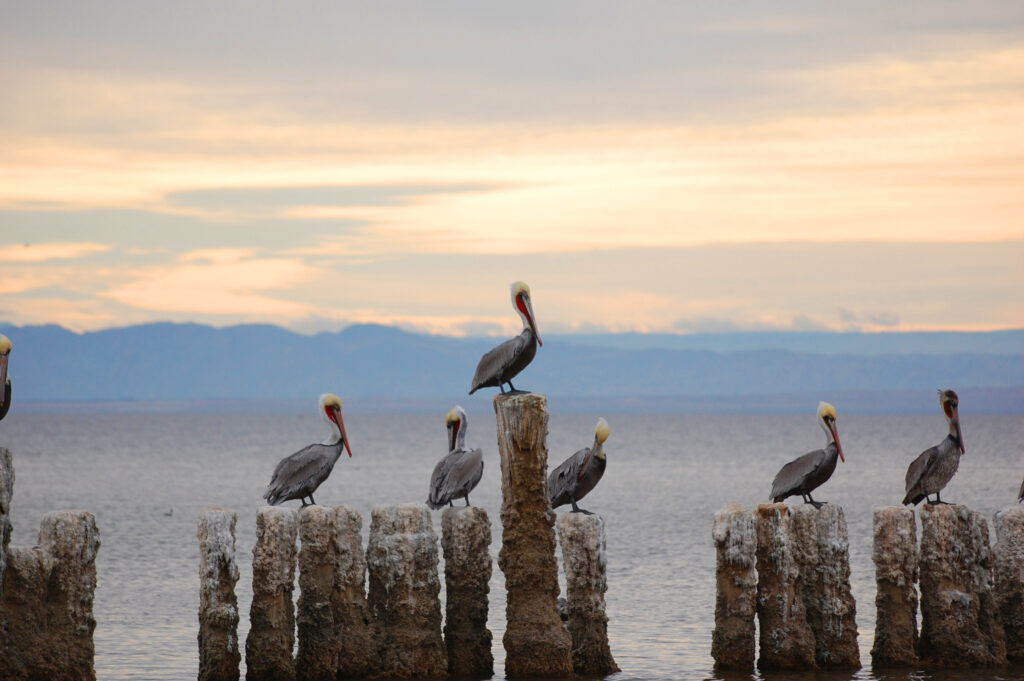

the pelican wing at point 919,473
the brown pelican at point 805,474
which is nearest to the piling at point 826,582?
the brown pelican at point 805,474

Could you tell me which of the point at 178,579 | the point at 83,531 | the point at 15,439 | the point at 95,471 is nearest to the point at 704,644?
the point at 83,531

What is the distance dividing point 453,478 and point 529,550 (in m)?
1.80

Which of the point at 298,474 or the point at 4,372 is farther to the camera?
the point at 298,474

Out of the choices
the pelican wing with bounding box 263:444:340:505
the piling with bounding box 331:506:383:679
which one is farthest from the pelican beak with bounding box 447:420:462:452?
the piling with bounding box 331:506:383:679

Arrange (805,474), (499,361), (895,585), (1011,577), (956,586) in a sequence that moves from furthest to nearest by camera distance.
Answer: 1. (805,474)
2. (499,361)
3. (1011,577)
4. (956,586)
5. (895,585)

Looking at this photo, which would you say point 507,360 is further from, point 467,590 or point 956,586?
point 956,586

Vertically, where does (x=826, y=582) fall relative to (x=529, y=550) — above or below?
below

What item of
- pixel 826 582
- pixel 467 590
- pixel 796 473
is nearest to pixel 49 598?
pixel 467 590

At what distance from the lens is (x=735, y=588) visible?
11.5 meters

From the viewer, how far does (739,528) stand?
37.3 ft

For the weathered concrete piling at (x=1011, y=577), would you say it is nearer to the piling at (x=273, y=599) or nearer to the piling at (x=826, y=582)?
the piling at (x=826, y=582)

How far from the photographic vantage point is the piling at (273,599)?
10.7m

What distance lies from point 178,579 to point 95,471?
42471 mm

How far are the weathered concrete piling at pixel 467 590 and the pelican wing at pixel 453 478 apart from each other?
126 cm
